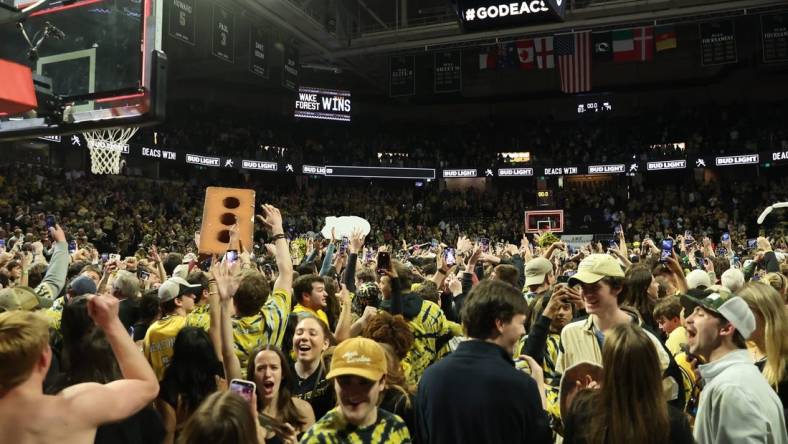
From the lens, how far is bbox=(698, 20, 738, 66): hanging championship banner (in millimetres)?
17906

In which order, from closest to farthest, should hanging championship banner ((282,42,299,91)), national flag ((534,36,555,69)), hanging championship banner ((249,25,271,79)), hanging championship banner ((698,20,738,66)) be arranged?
hanging championship banner ((698,20,738,66)) → hanging championship banner ((249,25,271,79)) → hanging championship banner ((282,42,299,91)) → national flag ((534,36,555,69))

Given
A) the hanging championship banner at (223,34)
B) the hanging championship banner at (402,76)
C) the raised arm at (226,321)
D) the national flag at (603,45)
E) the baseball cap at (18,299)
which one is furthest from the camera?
the hanging championship banner at (402,76)

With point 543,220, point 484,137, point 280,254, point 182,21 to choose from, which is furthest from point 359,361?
point 484,137

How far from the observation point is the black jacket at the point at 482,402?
8.48 ft

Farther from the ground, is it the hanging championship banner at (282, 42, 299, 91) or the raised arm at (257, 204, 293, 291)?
the hanging championship banner at (282, 42, 299, 91)

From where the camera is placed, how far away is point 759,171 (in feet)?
98.7

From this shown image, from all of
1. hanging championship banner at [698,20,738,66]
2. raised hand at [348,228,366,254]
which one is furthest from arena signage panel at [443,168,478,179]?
raised hand at [348,228,366,254]

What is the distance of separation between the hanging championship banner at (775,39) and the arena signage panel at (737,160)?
10992 mm

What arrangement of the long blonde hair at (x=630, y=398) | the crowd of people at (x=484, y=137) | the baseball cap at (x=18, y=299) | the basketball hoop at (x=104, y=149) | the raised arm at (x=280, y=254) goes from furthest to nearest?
the crowd of people at (x=484, y=137) < the basketball hoop at (x=104, y=149) < the raised arm at (x=280, y=254) < the baseball cap at (x=18, y=299) < the long blonde hair at (x=630, y=398)

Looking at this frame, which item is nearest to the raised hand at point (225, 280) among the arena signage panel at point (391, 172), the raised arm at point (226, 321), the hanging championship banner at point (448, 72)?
the raised arm at point (226, 321)

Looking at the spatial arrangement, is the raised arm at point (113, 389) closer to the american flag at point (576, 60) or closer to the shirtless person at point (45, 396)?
the shirtless person at point (45, 396)

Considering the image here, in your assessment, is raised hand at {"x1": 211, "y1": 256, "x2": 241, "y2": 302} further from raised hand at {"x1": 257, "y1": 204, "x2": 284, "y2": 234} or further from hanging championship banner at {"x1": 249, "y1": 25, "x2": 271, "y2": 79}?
hanging championship banner at {"x1": 249, "y1": 25, "x2": 271, "y2": 79}

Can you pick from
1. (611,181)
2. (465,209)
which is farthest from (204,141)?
(611,181)

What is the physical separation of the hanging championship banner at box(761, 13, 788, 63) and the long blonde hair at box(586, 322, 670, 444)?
18065 millimetres
